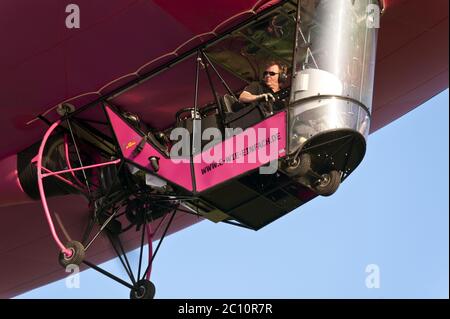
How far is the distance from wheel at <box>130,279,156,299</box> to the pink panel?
2.20 metres

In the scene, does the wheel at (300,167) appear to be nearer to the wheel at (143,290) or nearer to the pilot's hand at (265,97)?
the pilot's hand at (265,97)

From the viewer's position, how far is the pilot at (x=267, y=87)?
495 inches

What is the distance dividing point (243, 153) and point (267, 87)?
103 centimetres

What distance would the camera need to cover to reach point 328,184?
12.2 meters

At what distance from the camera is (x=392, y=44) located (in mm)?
14195

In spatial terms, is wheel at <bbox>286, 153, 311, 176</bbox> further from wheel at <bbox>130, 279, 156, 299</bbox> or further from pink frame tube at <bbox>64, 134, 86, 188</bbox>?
pink frame tube at <bbox>64, 134, 86, 188</bbox>

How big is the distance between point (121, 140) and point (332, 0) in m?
2.91

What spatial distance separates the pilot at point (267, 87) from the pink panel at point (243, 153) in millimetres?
350

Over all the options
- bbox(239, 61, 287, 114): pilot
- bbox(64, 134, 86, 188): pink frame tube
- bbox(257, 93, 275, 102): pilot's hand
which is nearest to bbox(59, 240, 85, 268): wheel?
bbox(64, 134, 86, 188): pink frame tube

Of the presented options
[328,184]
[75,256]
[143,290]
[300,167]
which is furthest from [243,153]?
[143,290]

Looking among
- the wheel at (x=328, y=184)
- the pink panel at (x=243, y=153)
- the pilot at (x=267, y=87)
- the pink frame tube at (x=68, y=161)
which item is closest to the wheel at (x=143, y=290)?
the pink frame tube at (x=68, y=161)

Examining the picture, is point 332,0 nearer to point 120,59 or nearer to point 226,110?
point 226,110

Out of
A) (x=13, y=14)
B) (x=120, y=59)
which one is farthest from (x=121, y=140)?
(x=13, y=14)

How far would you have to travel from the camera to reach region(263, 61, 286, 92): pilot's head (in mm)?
12882
